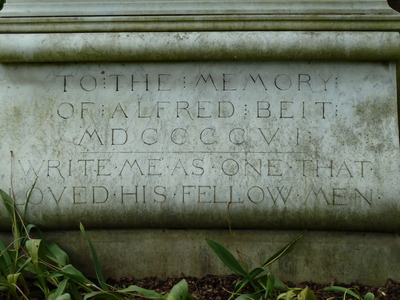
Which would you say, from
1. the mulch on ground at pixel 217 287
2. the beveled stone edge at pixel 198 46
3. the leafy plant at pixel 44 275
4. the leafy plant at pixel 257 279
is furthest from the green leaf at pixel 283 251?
the beveled stone edge at pixel 198 46

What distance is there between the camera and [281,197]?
2984 millimetres

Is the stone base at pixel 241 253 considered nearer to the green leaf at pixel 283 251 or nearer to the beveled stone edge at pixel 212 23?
the green leaf at pixel 283 251

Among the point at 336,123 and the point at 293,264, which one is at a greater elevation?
the point at 336,123

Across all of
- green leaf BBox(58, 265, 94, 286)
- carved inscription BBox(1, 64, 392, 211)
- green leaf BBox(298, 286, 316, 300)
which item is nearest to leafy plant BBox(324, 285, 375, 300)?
green leaf BBox(298, 286, 316, 300)

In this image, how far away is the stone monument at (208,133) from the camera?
298cm

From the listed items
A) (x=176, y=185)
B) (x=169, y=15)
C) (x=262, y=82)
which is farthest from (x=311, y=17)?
(x=176, y=185)

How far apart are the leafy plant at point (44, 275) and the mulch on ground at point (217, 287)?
0.56 feet

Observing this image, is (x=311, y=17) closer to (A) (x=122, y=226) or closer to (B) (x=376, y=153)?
(B) (x=376, y=153)

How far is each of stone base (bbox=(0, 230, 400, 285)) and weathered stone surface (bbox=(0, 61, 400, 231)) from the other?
67 millimetres

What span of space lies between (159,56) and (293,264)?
137 cm

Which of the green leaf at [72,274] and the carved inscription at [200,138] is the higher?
the carved inscription at [200,138]

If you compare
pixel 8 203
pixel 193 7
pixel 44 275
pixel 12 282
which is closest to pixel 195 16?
pixel 193 7

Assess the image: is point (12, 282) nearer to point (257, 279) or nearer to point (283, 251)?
point (257, 279)

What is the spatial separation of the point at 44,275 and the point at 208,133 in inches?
45.1
